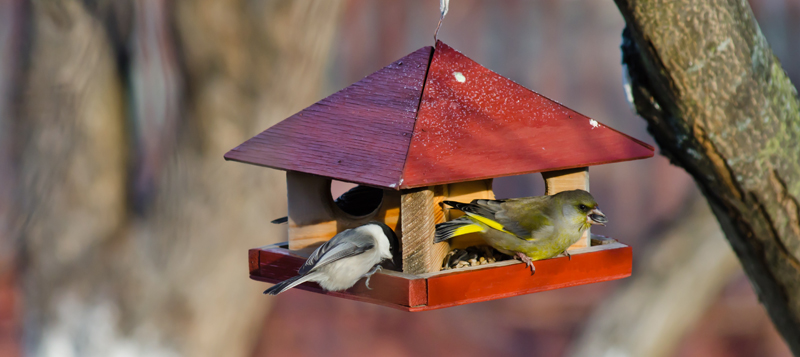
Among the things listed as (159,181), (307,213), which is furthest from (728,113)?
(159,181)

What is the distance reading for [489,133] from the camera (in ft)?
7.88

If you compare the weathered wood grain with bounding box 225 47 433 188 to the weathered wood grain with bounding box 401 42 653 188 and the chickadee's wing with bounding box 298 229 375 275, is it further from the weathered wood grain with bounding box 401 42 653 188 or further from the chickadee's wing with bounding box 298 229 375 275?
the chickadee's wing with bounding box 298 229 375 275

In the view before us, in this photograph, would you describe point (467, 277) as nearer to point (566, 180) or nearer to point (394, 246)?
point (394, 246)

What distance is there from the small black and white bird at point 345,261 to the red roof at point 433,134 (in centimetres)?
22

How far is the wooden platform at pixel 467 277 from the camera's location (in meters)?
2.23

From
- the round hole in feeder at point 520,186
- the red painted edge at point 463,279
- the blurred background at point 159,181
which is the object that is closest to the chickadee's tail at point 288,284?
the red painted edge at point 463,279

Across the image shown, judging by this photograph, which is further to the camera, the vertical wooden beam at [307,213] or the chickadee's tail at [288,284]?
the vertical wooden beam at [307,213]

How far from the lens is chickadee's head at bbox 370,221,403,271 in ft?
7.84

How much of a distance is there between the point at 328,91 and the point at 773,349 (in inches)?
192

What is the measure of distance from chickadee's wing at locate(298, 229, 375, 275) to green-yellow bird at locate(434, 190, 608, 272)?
0.80 ft

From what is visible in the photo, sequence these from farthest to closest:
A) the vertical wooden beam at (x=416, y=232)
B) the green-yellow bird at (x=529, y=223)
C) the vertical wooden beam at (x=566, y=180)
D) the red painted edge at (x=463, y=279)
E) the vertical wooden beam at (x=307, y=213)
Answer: the vertical wooden beam at (x=566, y=180)
the vertical wooden beam at (x=307, y=213)
the green-yellow bird at (x=529, y=223)
the vertical wooden beam at (x=416, y=232)
the red painted edge at (x=463, y=279)

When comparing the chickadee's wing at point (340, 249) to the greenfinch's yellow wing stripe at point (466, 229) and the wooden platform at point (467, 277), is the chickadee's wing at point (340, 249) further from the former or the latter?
the greenfinch's yellow wing stripe at point (466, 229)

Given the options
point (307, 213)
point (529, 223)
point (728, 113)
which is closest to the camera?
point (728, 113)

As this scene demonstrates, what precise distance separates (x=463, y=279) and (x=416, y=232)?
0.20m
